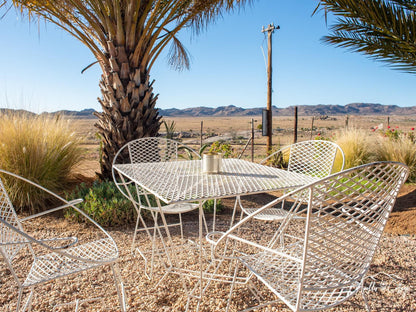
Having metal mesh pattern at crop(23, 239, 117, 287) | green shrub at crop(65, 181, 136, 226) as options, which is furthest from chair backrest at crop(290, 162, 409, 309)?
green shrub at crop(65, 181, 136, 226)

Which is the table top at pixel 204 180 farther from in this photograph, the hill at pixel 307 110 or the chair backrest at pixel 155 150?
the hill at pixel 307 110

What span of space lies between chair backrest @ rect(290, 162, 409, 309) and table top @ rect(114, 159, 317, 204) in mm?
459

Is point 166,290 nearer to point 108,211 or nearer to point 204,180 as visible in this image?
point 204,180

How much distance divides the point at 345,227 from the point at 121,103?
380 cm

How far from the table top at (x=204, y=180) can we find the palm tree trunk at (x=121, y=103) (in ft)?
6.79

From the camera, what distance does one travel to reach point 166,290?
208 centimetres

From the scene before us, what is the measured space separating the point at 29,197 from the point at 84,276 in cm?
197

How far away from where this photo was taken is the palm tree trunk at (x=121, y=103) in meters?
4.41

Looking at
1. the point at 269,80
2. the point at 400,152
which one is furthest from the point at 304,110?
the point at 400,152

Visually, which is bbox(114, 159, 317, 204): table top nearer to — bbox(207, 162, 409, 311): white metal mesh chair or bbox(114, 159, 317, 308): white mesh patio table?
bbox(114, 159, 317, 308): white mesh patio table

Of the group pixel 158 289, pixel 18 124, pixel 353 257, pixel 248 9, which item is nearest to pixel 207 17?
pixel 248 9

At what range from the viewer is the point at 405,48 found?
3.93m

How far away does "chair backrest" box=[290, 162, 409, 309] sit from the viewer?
44.8 inches

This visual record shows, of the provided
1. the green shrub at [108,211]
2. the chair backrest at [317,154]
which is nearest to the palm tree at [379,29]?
the chair backrest at [317,154]
